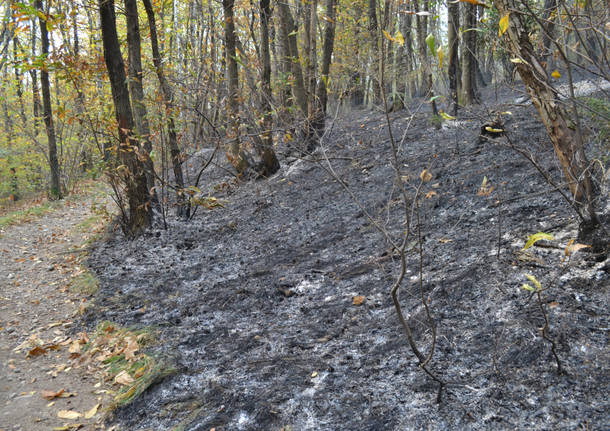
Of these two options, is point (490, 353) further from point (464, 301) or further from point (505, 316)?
point (464, 301)

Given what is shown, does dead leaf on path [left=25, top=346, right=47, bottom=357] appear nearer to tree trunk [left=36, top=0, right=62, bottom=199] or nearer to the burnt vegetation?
the burnt vegetation

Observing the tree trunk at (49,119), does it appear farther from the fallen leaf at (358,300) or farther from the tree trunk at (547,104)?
the tree trunk at (547,104)

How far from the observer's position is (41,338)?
473 cm

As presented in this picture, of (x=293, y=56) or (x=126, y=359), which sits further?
(x=293, y=56)

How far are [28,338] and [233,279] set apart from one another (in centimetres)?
230

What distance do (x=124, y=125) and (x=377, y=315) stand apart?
5.49 m

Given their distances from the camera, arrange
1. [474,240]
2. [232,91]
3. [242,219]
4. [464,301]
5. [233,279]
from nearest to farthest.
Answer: [464,301] → [474,240] → [233,279] → [242,219] → [232,91]

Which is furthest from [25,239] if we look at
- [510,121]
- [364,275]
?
[510,121]

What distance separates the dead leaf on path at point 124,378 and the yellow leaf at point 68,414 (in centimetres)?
39

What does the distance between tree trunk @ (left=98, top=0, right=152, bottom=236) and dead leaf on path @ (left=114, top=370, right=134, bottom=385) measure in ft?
13.3

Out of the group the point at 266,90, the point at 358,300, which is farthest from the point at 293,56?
the point at 358,300

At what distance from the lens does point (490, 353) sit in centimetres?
270

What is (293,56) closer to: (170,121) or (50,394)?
(170,121)

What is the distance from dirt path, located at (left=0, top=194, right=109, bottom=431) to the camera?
11.1ft
